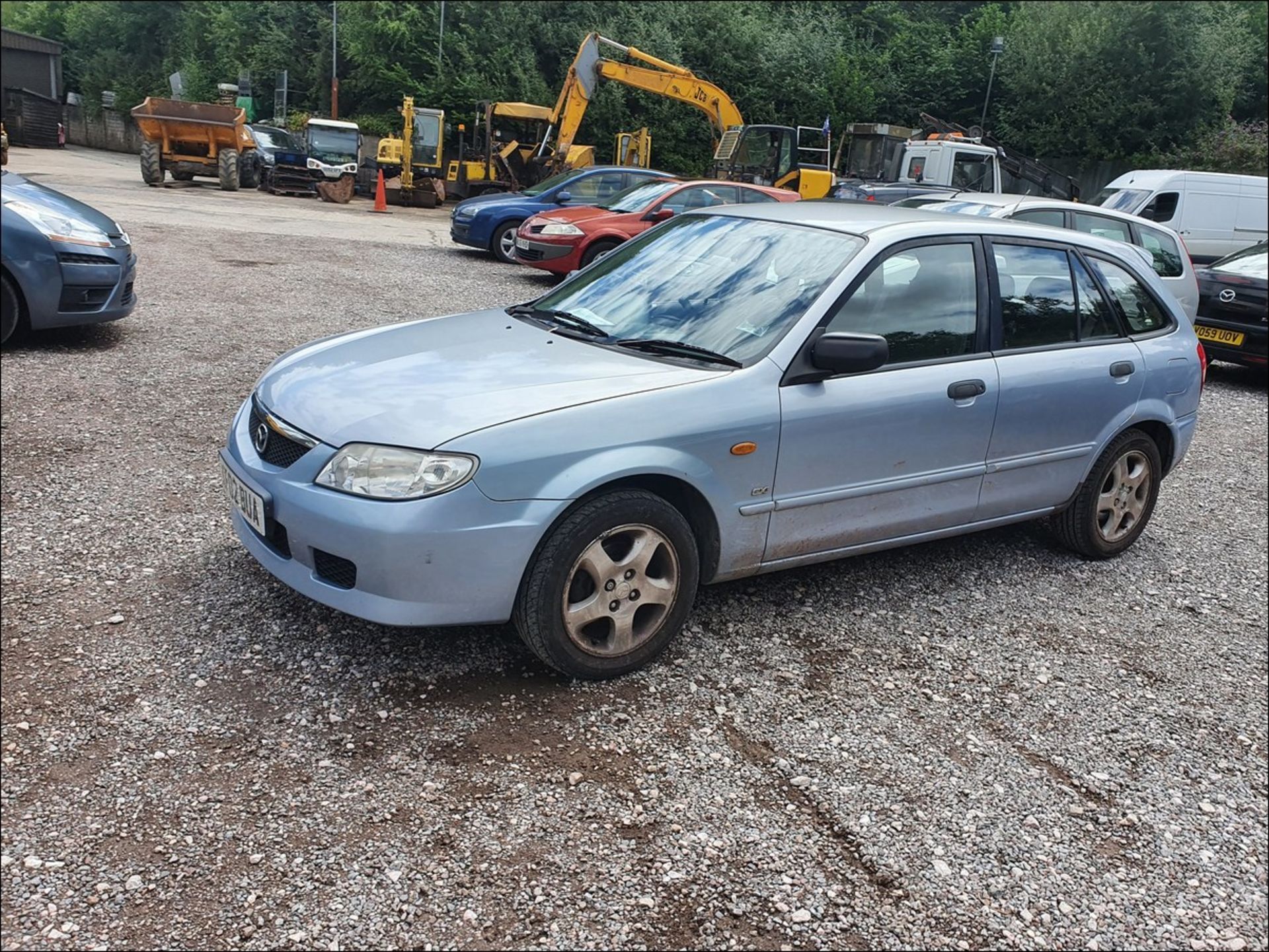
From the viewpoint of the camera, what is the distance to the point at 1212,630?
4906mm

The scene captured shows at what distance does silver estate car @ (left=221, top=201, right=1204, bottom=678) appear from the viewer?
11.1 feet

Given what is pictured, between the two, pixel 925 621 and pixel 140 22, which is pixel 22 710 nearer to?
pixel 925 621

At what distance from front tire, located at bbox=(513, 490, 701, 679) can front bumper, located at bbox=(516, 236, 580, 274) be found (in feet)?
31.8

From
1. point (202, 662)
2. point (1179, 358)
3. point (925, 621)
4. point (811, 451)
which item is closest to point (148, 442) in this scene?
point (202, 662)

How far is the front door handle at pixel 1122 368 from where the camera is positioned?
509 centimetres

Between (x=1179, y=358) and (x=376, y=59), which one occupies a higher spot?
(x=376, y=59)

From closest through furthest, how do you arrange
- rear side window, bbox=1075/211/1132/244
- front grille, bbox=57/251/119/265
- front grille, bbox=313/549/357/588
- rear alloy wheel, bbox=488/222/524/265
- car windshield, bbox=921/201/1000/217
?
front grille, bbox=313/549/357/588
front grille, bbox=57/251/119/265
rear side window, bbox=1075/211/1132/244
car windshield, bbox=921/201/1000/217
rear alloy wheel, bbox=488/222/524/265

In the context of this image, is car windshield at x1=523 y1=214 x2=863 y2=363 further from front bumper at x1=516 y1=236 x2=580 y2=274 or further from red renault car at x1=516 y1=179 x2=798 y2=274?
front bumper at x1=516 y1=236 x2=580 y2=274

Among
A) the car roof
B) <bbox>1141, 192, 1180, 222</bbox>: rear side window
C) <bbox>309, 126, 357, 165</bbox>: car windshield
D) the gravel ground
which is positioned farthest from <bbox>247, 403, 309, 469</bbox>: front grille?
<bbox>309, 126, 357, 165</bbox>: car windshield

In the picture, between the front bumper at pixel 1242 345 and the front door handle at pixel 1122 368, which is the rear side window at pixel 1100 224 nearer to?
the front bumper at pixel 1242 345

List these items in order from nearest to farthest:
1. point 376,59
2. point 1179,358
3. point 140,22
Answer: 1. point 1179,358
2. point 140,22
3. point 376,59

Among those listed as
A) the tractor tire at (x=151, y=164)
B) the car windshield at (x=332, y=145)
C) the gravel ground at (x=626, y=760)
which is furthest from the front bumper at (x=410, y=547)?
the car windshield at (x=332, y=145)

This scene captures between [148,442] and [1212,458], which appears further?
[1212,458]

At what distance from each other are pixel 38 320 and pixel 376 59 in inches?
1174
